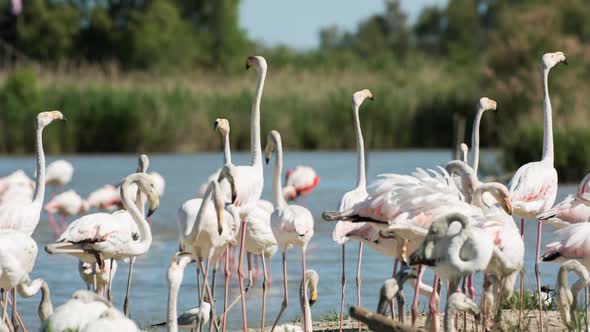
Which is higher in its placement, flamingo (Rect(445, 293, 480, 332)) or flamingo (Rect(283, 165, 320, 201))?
flamingo (Rect(283, 165, 320, 201))

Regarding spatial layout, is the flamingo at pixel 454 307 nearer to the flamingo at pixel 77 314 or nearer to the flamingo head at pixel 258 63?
the flamingo at pixel 77 314

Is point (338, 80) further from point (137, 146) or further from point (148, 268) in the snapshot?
point (148, 268)

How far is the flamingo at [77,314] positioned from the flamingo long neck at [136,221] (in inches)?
48.0

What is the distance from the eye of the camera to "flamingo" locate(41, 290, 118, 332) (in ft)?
16.8

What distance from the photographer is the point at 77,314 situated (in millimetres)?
5188

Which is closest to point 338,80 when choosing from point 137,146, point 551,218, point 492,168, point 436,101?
point 436,101

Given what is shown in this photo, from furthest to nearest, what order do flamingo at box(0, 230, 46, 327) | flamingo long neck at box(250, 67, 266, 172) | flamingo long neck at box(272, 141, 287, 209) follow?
flamingo long neck at box(250, 67, 266, 172), flamingo long neck at box(272, 141, 287, 209), flamingo at box(0, 230, 46, 327)

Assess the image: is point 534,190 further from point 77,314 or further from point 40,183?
point 77,314

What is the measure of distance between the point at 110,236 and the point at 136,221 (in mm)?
268

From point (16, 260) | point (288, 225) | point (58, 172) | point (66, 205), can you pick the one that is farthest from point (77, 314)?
point (58, 172)

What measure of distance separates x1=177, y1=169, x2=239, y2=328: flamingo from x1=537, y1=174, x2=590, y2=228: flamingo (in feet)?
7.00

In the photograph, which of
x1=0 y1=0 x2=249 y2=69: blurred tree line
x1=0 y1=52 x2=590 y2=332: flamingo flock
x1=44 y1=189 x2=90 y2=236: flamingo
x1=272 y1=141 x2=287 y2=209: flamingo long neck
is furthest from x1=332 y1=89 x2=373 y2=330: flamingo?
x1=0 y1=0 x2=249 y2=69: blurred tree line

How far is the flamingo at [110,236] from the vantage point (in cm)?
655

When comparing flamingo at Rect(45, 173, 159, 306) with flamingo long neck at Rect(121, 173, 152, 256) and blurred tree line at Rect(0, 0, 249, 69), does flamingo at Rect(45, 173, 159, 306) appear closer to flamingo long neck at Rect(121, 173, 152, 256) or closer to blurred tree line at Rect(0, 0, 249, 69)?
flamingo long neck at Rect(121, 173, 152, 256)
